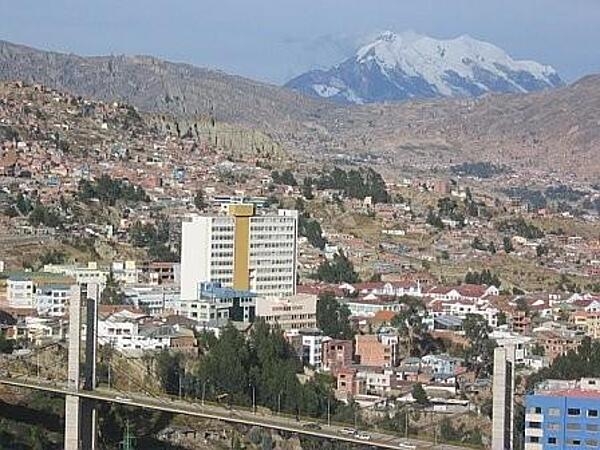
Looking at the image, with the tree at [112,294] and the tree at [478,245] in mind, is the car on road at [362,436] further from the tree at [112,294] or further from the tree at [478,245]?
the tree at [478,245]

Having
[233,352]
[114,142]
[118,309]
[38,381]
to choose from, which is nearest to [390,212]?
[114,142]

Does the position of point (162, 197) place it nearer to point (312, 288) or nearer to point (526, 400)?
point (312, 288)

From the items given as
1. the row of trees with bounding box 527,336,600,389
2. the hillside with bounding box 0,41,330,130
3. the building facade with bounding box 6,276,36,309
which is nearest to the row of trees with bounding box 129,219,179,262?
the building facade with bounding box 6,276,36,309

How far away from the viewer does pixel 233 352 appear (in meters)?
20.2

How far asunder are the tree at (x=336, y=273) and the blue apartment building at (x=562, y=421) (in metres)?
17.2

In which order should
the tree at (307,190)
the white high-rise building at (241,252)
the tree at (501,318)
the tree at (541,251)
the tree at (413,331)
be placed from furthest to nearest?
the tree at (307,190) → the tree at (541,251) → the tree at (501,318) → the white high-rise building at (241,252) → the tree at (413,331)

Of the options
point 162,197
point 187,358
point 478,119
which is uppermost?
point 478,119

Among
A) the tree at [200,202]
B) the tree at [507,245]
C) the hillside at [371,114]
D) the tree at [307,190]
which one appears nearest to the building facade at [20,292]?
the tree at [200,202]

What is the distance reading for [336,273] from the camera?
32625 millimetres

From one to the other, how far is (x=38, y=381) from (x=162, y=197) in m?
22.6

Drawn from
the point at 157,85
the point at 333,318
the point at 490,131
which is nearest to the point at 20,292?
the point at 333,318

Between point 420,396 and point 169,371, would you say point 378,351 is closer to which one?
point 420,396

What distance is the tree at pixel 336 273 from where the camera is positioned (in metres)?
32.4

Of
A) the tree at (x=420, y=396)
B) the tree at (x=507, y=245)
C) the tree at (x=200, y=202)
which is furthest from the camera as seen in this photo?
the tree at (x=507, y=245)
